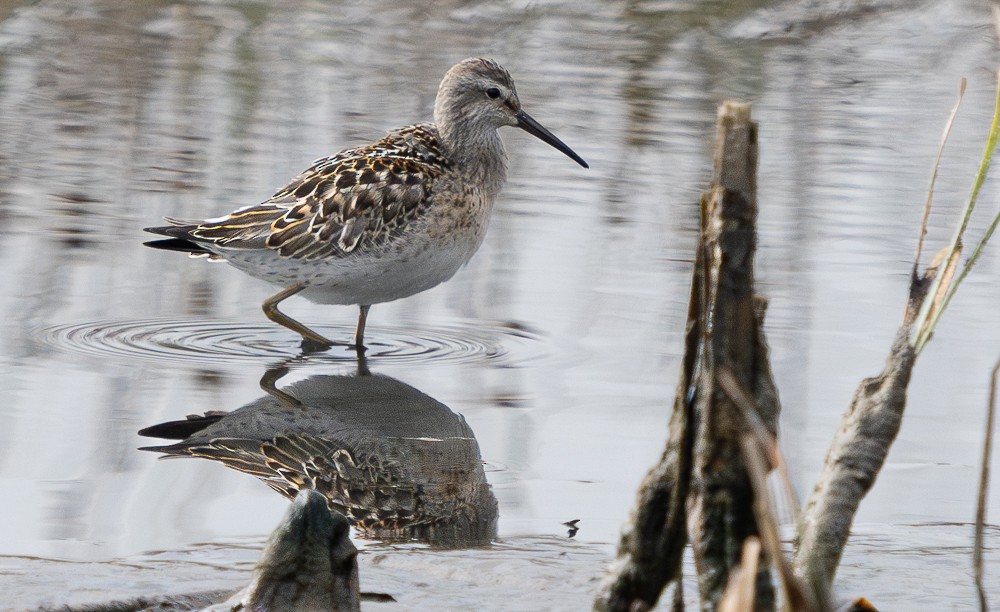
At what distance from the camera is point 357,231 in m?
7.26

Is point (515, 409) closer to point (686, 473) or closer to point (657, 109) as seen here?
point (686, 473)

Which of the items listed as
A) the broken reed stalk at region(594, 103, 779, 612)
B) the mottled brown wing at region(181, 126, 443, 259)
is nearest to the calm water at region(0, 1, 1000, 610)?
the mottled brown wing at region(181, 126, 443, 259)

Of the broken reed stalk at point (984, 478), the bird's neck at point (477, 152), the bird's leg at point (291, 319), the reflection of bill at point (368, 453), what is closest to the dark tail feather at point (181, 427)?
the reflection of bill at point (368, 453)

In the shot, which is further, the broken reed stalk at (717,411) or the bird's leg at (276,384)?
the bird's leg at (276,384)

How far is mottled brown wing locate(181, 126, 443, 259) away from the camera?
7.25 meters

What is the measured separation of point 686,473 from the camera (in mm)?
3389

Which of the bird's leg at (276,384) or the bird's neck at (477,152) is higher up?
the bird's neck at (477,152)

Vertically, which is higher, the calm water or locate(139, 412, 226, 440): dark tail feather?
the calm water

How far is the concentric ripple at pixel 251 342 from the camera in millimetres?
6931

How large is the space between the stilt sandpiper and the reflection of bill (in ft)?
2.85

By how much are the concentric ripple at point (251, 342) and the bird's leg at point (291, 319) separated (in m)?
0.06

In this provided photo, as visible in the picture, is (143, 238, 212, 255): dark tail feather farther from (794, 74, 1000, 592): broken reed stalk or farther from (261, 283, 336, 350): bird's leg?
(794, 74, 1000, 592): broken reed stalk

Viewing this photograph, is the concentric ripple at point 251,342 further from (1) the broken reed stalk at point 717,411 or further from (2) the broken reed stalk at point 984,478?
(1) the broken reed stalk at point 717,411

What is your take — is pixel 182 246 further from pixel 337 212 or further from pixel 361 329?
pixel 361 329
